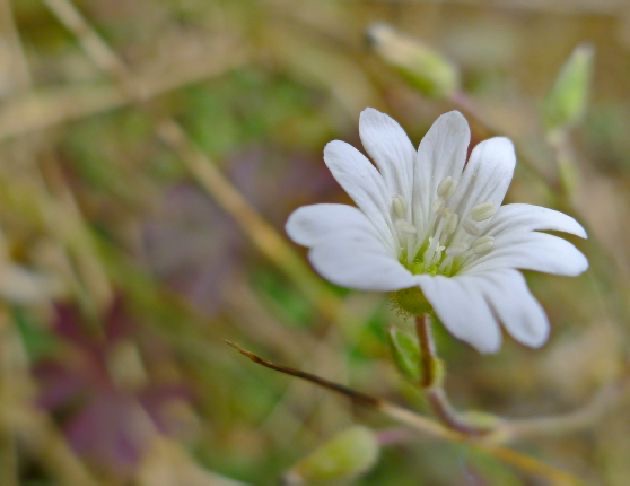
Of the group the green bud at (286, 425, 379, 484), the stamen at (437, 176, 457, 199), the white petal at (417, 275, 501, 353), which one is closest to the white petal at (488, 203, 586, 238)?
the stamen at (437, 176, 457, 199)

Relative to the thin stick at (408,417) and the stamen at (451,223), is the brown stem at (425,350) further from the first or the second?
the stamen at (451,223)

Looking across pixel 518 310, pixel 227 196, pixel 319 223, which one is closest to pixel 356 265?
pixel 319 223

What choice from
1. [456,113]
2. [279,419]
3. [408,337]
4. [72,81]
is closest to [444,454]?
[279,419]

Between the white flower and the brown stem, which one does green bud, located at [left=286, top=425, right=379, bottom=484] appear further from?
the white flower

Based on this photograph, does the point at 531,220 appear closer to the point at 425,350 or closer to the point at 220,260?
the point at 425,350

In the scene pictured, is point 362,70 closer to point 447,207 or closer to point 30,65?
point 30,65
